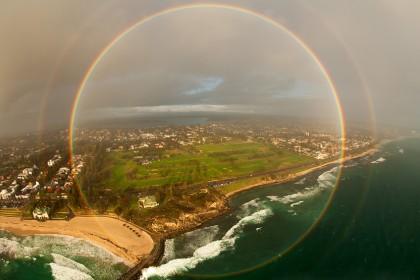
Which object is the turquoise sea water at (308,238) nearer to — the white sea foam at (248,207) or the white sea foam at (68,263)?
the white sea foam at (248,207)

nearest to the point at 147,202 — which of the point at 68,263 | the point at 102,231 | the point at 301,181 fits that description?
the point at 102,231

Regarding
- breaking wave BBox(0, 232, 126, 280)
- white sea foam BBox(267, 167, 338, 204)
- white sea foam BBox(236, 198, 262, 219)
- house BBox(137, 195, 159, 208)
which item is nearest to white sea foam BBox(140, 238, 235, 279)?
breaking wave BBox(0, 232, 126, 280)

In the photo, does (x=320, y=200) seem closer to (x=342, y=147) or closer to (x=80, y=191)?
(x=80, y=191)

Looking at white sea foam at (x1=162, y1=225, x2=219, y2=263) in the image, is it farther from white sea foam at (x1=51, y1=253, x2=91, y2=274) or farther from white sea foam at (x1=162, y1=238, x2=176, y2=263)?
white sea foam at (x1=51, y1=253, x2=91, y2=274)

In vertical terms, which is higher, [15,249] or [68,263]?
[15,249]

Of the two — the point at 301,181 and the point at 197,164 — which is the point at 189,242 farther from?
the point at 197,164
